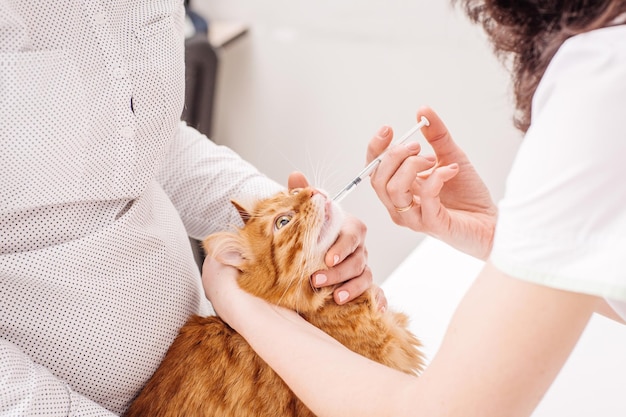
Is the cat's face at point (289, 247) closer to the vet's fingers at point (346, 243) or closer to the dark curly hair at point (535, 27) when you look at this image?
the vet's fingers at point (346, 243)

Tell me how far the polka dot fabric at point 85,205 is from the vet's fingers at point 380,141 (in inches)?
16.7

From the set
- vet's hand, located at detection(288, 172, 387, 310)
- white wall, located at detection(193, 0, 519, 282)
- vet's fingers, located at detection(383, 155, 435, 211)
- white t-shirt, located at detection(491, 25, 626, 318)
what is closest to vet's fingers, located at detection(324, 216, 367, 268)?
vet's hand, located at detection(288, 172, 387, 310)

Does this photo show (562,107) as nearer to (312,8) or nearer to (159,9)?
(159,9)

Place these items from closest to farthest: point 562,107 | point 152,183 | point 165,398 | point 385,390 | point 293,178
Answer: point 562,107 < point 385,390 < point 165,398 < point 152,183 < point 293,178

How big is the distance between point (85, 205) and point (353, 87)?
172 cm

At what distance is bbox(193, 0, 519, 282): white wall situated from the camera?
2.30 meters

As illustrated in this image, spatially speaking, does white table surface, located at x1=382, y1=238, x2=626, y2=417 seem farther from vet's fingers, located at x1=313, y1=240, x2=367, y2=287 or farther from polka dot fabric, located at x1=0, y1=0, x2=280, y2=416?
polka dot fabric, located at x1=0, y1=0, x2=280, y2=416

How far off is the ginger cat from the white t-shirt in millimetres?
600

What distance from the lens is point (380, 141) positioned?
125 cm

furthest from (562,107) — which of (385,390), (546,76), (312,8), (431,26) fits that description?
(312,8)

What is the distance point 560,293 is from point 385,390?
31 centimetres

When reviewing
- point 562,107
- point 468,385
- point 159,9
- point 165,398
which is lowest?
point 165,398

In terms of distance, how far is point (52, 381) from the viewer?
2.88 feet

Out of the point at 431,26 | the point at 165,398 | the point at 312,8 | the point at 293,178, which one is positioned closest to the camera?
the point at 165,398
